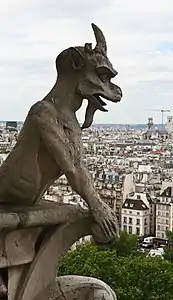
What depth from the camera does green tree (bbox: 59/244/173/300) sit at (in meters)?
10.4

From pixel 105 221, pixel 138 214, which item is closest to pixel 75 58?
pixel 105 221

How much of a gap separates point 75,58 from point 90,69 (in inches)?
3.1

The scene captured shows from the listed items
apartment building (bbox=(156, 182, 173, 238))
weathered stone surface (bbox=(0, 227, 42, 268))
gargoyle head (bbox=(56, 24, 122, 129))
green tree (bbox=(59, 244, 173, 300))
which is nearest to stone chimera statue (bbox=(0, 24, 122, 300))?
gargoyle head (bbox=(56, 24, 122, 129))

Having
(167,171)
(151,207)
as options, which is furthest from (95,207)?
(167,171)

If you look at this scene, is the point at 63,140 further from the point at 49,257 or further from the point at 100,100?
the point at 49,257

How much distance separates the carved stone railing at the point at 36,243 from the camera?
2881 millimetres

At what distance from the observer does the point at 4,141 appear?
64875mm

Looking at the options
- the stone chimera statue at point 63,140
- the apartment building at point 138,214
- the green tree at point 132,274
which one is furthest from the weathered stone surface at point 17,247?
the apartment building at point 138,214

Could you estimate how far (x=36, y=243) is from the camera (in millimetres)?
3014

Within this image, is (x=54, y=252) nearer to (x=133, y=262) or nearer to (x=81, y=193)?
(x=81, y=193)

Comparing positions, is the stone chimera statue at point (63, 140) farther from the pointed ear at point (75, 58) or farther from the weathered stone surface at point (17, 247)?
the weathered stone surface at point (17, 247)

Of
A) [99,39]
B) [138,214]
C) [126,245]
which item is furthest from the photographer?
[138,214]

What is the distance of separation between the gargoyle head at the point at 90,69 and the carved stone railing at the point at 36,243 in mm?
504

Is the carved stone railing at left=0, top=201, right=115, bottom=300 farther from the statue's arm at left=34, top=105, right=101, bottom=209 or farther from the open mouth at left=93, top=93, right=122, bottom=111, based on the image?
the open mouth at left=93, top=93, right=122, bottom=111
